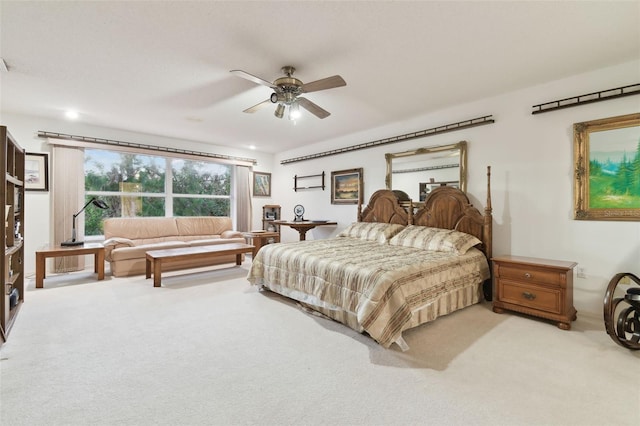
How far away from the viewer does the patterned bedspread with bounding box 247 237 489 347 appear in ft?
7.40

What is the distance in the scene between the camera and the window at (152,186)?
524 centimetres

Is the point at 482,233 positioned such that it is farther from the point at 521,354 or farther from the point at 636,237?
the point at 521,354

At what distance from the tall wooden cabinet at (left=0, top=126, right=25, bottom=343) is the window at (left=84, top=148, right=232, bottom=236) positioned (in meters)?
2.07

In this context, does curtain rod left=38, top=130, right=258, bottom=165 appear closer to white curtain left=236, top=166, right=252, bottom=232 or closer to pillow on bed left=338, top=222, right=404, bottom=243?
white curtain left=236, top=166, right=252, bottom=232

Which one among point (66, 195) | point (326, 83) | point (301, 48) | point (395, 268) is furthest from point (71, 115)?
point (395, 268)

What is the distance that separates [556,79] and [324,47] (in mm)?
2621

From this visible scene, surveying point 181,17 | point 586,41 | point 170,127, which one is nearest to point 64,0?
point 181,17

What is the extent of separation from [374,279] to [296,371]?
920 millimetres

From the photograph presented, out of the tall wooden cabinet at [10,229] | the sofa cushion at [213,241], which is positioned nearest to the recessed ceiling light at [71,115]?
the tall wooden cabinet at [10,229]

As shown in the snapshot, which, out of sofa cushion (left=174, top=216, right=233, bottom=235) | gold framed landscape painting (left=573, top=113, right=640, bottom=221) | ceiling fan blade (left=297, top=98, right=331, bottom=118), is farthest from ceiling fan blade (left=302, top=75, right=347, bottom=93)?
sofa cushion (left=174, top=216, right=233, bottom=235)

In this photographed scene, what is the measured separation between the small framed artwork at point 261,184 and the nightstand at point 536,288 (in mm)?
5440

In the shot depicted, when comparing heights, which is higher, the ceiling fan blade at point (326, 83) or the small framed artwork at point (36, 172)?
the ceiling fan blade at point (326, 83)

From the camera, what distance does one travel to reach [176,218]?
5.78m

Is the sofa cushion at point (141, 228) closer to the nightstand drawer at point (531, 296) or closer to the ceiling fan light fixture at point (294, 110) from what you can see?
the ceiling fan light fixture at point (294, 110)
